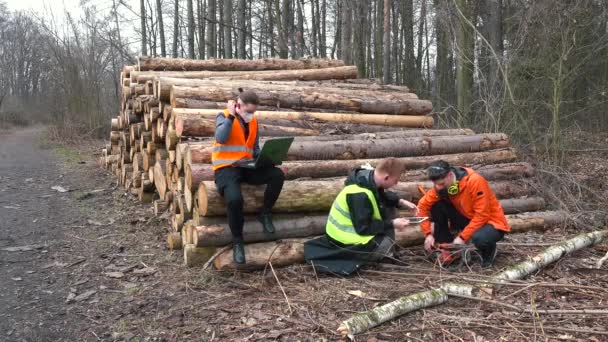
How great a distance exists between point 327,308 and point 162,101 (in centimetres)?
463

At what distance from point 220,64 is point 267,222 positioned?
6.04 meters

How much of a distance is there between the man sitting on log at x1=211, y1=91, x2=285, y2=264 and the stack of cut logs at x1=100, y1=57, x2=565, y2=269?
0.16 metres

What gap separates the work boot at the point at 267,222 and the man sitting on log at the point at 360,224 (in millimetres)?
466

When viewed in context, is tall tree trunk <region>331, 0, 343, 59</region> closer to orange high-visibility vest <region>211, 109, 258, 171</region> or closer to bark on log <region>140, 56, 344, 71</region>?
bark on log <region>140, 56, 344, 71</region>

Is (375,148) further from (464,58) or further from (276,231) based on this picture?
(464,58)

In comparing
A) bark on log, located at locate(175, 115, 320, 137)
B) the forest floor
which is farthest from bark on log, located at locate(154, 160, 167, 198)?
bark on log, located at locate(175, 115, 320, 137)

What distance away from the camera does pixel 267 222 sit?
5660 mm

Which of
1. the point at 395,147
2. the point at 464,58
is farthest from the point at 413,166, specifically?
the point at 464,58

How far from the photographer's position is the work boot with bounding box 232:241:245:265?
206 inches

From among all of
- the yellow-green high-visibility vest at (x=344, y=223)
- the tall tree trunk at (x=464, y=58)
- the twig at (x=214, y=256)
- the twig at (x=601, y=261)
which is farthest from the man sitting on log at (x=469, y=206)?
the tall tree trunk at (x=464, y=58)

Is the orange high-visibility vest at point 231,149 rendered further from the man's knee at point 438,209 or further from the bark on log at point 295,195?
the man's knee at point 438,209

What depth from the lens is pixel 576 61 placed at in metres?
11.4

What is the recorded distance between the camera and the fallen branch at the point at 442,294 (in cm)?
398

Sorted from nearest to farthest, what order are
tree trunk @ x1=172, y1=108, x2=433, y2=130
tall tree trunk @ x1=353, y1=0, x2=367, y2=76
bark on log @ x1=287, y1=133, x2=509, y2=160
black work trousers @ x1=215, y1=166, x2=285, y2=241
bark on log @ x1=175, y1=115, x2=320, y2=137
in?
black work trousers @ x1=215, y1=166, x2=285, y2=241 < bark on log @ x1=175, y1=115, x2=320, y2=137 < bark on log @ x1=287, y1=133, x2=509, y2=160 < tree trunk @ x1=172, y1=108, x2=433, y2=130 < tall tree trunk @ x1=353, y1=0, x2=367, y2=76
